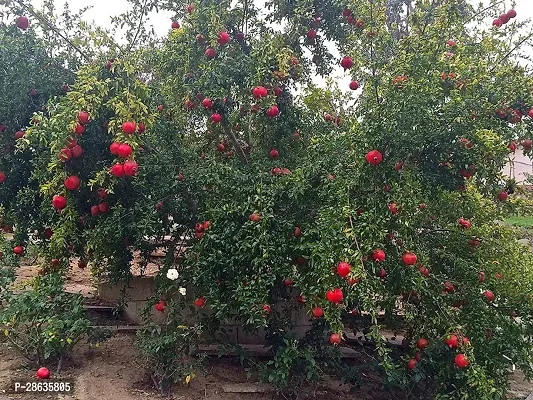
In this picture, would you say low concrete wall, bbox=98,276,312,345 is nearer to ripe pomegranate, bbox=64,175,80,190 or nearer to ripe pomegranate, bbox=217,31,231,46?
ripe pomegranate, bbox=64,175,80,190

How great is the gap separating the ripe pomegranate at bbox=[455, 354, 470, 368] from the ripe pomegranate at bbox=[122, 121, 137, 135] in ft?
8.88

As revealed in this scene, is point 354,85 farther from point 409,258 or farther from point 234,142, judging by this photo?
point 409,258

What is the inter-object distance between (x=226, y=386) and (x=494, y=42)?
3.57 metres

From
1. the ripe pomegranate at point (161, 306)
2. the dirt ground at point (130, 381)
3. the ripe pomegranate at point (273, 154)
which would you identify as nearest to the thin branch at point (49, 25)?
the ripe pomegranate at point (273, 154)

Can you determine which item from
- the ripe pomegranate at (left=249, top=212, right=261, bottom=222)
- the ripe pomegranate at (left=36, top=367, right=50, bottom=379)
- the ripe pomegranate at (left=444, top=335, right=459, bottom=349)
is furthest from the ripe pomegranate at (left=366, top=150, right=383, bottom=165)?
the ripe pomegranate at (left=36, top=367, right=50, bottom=379)

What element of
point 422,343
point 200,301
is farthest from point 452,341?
point 200,301

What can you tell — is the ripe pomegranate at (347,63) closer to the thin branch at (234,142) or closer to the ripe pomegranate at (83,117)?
the thin branch at (234,142)

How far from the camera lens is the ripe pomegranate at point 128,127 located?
3375mm

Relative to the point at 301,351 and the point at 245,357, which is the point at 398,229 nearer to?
the point at 301,351

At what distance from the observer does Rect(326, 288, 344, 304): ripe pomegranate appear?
3.14 metres

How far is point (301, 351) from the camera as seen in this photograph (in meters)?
3.96

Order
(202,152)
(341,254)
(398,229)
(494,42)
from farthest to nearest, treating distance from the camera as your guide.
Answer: (202,152)
(494,42)
(398,229)
(341,254)

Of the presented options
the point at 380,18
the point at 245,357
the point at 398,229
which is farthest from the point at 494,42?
the point at 245,357

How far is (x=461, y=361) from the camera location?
345cm
